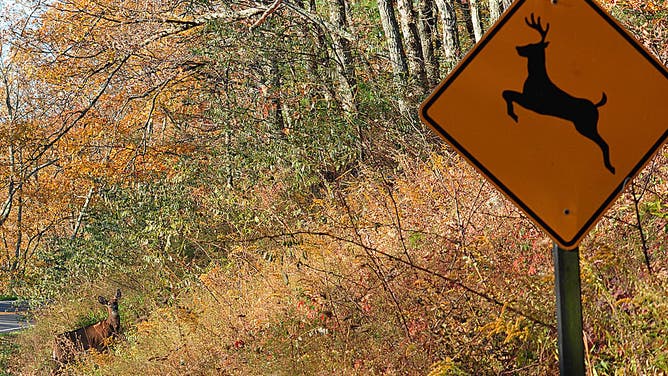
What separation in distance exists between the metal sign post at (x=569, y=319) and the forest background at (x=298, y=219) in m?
0.78

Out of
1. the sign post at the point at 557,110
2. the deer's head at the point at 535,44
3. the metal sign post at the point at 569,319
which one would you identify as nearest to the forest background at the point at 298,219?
the sign post at the point at 557,110

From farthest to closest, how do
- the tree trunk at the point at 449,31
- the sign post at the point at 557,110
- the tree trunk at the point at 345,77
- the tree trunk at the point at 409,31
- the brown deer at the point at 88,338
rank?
1. the tree trunk at the point at 409,31
2. the tree trunk at the point at 449,31
3. the brown deer at the point at 88,338
4. the tree trunk at the point at 345,77
5. the sign post at the point at 557,110

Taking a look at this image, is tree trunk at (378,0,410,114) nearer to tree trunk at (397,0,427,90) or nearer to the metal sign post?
tree trunk at (397,0,427,90)

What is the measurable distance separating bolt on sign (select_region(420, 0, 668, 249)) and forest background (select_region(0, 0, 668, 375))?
112mm

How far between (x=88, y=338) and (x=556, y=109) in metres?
12.4

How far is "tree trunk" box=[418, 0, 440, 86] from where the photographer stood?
1435 cm

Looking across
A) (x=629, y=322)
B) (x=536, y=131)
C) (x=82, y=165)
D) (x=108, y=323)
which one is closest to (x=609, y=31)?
(x=536, y=131)

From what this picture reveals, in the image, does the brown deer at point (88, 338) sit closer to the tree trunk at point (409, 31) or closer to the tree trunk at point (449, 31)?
the tree trunk at point (409, 31)

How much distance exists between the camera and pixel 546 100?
3.30m

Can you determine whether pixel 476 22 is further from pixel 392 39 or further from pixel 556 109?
Answer: pixel 556 109

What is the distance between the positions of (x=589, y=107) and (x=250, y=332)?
5.48m

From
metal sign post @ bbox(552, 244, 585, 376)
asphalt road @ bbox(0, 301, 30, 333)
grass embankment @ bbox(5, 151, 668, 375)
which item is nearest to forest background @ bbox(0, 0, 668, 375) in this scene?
grass embankment @ bbox(5, 151, 668, 375)

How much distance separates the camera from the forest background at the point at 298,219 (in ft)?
19.5

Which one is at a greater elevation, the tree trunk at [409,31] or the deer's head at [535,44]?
the deer's head at [535,44]
